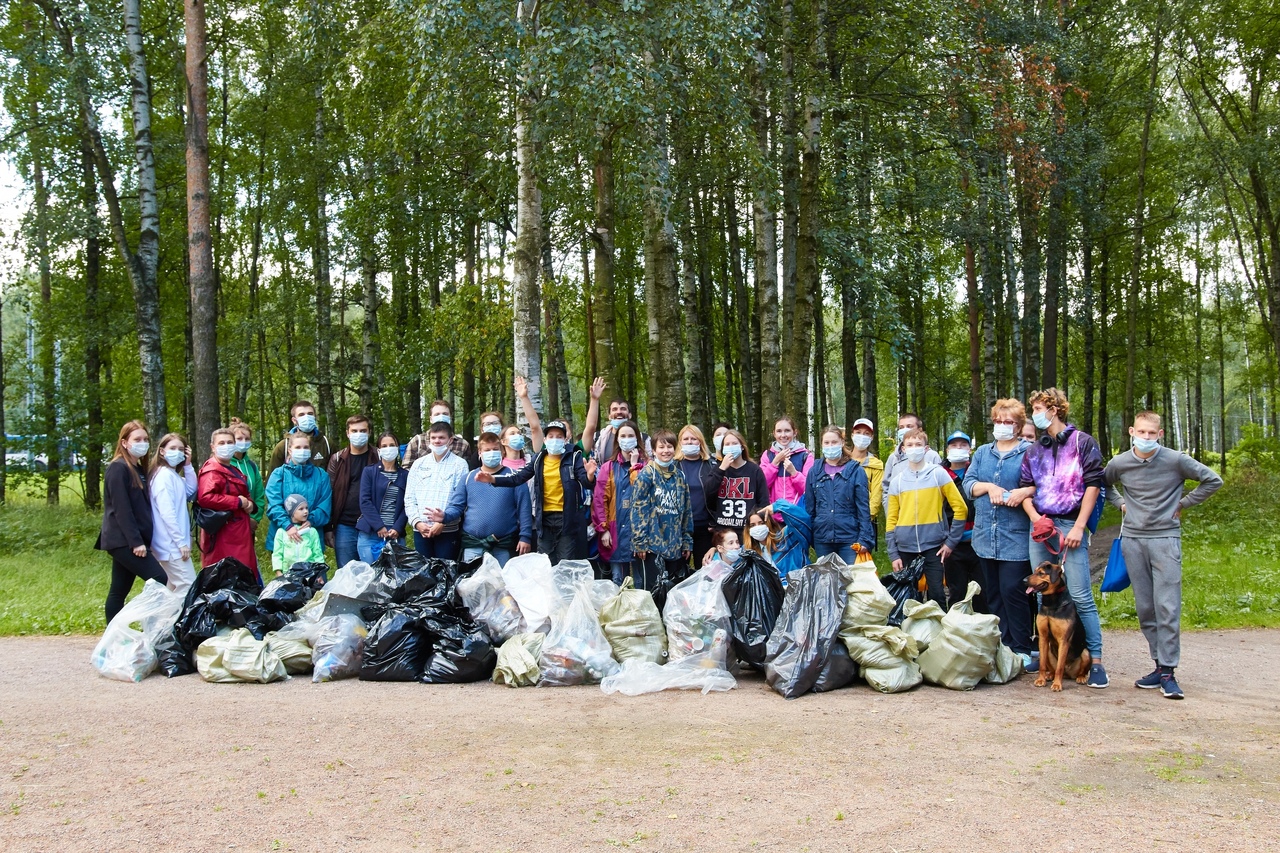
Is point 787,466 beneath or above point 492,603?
above

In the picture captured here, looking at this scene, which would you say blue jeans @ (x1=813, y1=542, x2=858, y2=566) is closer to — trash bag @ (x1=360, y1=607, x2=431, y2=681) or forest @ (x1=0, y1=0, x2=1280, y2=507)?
trash bag @ (x1=360, y1=607, x2=431, y2=681)

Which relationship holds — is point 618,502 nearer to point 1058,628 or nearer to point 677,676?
point 677,676

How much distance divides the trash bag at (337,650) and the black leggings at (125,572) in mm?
1730

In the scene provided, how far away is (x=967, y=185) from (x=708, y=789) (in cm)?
1490

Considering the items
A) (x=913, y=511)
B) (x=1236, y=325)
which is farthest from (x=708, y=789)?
(x=1236, y=325)

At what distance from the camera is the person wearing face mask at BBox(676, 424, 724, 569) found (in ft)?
25.7

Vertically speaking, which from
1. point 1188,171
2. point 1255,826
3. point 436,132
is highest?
point 1188,171

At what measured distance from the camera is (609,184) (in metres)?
12.4

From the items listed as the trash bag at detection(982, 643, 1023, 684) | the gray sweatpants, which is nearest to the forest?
the trash bag at detection(982, 643, 1023, 684)

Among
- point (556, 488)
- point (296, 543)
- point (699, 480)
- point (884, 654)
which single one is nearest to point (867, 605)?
point (884, 654)

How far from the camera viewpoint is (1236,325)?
3684cm

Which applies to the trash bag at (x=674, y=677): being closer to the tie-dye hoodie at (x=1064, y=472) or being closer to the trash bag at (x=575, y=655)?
the trash bag at (x=575, y=655)

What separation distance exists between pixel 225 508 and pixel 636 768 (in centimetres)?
480

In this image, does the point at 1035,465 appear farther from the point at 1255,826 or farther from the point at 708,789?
the point at 708,789
